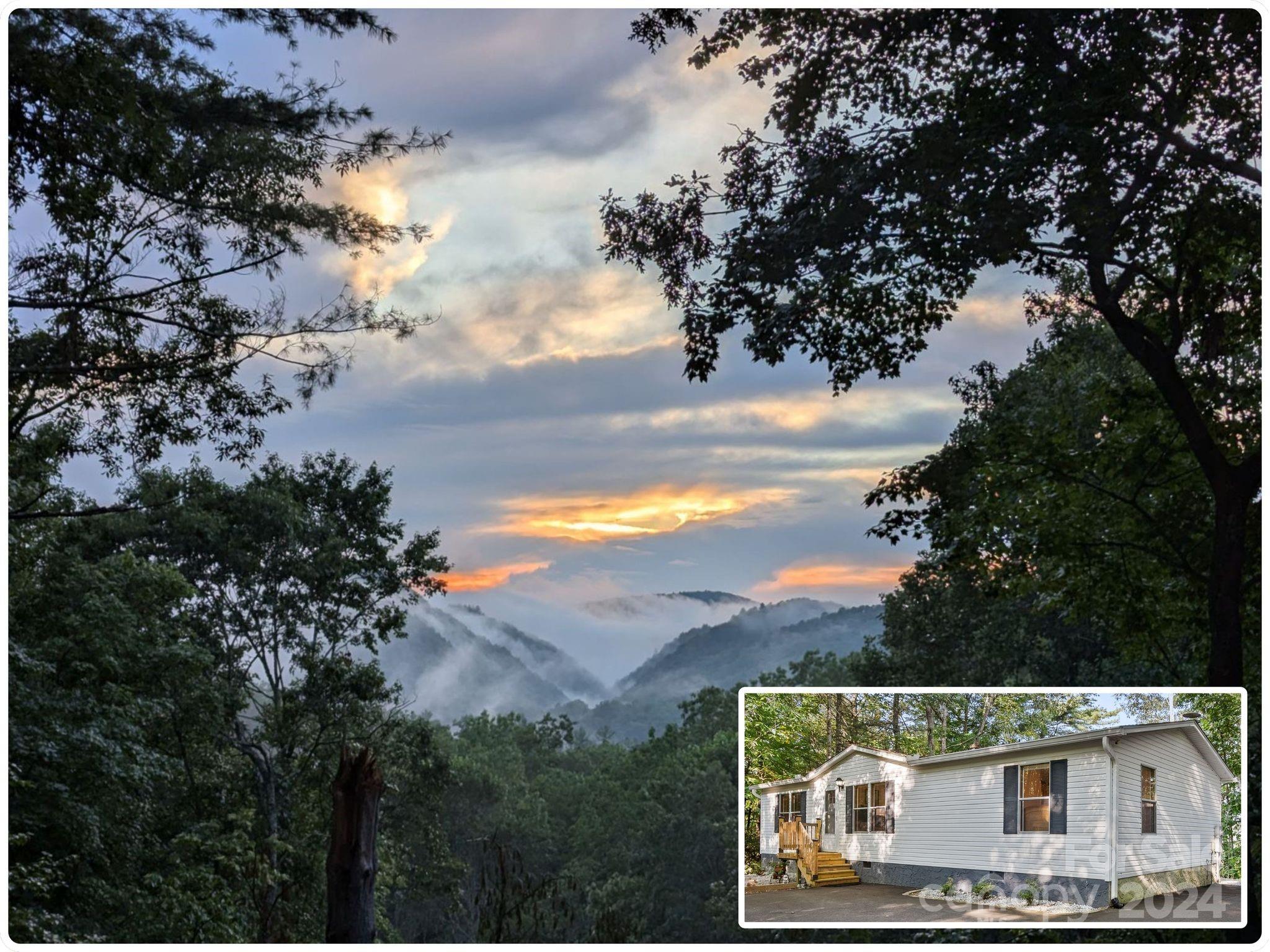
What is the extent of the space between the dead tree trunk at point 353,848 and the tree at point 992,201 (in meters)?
2.71

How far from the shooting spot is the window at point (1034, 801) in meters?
4.07

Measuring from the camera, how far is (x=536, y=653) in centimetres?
645

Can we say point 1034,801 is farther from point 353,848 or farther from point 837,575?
point 353,848

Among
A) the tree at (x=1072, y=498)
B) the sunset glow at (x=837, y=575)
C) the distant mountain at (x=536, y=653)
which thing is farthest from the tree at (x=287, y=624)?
the tree at (x=1072, y=498)

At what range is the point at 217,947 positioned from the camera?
434 centimetres

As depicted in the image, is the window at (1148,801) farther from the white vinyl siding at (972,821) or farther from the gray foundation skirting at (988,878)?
the gray foundation skirting at (988,878)

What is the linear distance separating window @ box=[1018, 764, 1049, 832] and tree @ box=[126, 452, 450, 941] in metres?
5.56

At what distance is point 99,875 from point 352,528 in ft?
10.5

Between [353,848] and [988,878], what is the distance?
2.65 metres

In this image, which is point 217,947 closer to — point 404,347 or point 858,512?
point 404,347

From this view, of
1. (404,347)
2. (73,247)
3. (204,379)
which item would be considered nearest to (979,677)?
(404,347)

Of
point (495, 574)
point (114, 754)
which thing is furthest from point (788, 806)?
point (114, 754)

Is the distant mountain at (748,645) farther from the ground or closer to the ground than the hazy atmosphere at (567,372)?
closer to the ground

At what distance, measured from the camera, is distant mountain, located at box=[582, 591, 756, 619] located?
229 inches
